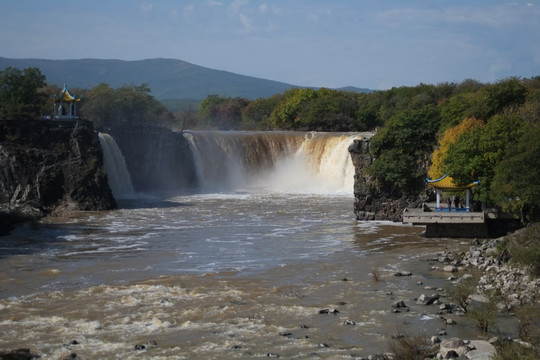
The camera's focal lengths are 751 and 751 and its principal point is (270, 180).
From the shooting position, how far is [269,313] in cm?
1791

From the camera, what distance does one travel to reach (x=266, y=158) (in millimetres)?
55594

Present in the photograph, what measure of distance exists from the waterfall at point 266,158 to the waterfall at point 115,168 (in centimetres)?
696

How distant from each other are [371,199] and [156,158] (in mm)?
23157

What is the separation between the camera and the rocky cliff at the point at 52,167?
40.2 metres

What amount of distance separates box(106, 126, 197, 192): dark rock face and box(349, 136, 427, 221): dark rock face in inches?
813

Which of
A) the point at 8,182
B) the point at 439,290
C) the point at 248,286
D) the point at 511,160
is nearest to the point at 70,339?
the point at 248,286

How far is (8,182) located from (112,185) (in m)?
7.32

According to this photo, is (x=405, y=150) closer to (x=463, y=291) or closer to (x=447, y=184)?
(x=447, y=184)

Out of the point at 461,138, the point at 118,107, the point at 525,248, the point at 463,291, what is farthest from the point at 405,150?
the point at 118,107

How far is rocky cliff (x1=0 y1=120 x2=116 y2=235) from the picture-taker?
4016 centimetres

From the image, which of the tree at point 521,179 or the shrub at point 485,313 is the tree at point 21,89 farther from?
the shrub at point 485,313

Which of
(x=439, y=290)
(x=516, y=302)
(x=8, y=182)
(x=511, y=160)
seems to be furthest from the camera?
(x=8, y=182)

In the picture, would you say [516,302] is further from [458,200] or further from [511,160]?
[458,200]

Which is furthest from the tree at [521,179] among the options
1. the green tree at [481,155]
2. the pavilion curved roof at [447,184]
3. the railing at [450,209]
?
the railing at [450,209]
